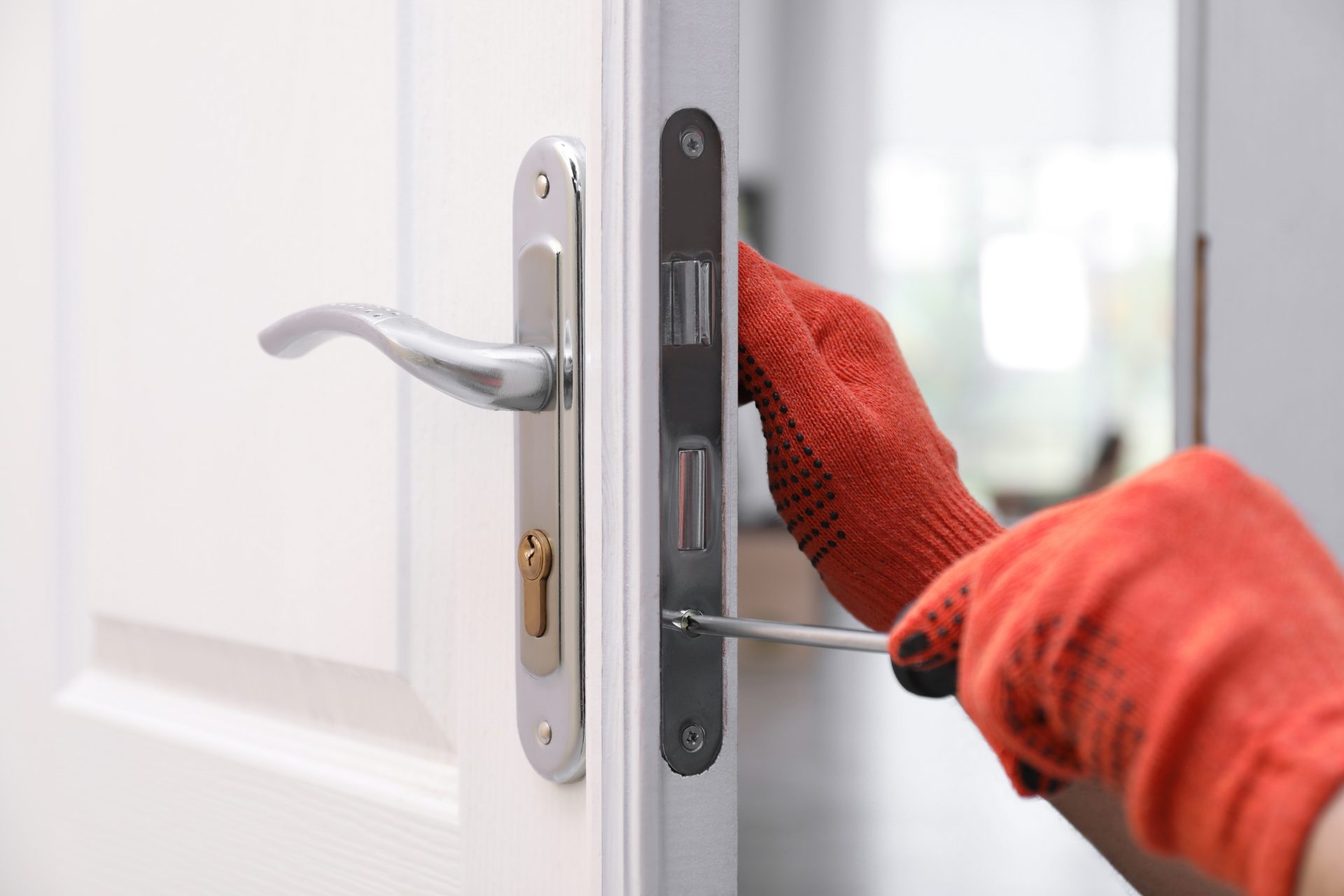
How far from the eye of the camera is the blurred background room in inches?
195

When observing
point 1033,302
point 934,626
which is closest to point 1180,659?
point 934,626

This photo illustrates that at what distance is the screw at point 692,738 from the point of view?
416mm

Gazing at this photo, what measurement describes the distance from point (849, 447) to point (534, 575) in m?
0.16

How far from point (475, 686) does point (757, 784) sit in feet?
8.15

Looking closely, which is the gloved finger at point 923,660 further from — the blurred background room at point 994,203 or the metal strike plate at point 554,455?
the blurred background room at point 994,203

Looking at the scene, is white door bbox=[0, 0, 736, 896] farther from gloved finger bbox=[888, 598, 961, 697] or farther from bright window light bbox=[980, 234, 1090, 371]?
bright window light bbox=[980, 234, 1090, 371]

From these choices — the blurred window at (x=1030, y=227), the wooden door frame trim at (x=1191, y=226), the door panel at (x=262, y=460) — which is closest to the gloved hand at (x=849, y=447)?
the door panel at (x=262, y=460)

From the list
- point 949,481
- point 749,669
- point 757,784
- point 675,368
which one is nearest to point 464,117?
point 675,368

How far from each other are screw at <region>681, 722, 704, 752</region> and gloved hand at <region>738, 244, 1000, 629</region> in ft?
0.45

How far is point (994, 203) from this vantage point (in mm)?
5086

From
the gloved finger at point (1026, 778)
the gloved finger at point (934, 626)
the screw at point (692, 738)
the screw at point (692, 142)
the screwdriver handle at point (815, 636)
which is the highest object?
the screw at point (692, 142)

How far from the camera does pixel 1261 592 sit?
0.95ft

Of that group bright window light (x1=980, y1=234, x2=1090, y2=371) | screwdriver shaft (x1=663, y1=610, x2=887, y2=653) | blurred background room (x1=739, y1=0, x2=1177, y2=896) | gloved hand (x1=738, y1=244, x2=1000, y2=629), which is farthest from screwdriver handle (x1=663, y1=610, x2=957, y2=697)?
bright window light (x1=980, y1=234, x2=1090, y2=371)

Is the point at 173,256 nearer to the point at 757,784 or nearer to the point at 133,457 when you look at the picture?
the point at 133,457
